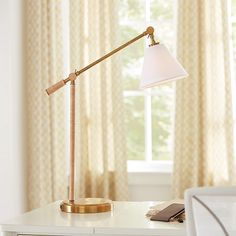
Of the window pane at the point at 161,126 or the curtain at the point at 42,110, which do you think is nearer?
the curtain at the point at 42,110

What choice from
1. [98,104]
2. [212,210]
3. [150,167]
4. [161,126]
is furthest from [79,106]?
[212,210]

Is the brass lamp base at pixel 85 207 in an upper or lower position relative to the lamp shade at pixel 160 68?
lower

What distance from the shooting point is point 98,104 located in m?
4.40

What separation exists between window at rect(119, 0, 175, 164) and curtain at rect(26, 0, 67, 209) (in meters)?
0.70

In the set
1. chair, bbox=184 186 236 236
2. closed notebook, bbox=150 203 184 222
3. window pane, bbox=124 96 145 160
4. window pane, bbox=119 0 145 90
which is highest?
window pane, bbox=119 0 145 90

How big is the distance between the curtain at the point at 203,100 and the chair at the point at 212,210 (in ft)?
8.56

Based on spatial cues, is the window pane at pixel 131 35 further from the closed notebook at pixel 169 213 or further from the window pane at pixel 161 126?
the closed notebook at pixel 169 213

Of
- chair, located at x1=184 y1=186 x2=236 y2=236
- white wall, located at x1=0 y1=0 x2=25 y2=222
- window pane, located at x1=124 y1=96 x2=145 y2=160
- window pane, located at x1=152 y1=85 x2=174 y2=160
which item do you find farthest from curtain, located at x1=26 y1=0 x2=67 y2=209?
chair, located at x1=184 y1=186 x2=236 y2=236

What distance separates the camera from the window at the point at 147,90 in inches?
183

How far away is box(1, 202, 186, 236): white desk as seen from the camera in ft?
6.89

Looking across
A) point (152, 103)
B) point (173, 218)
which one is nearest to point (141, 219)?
point (173, 218)

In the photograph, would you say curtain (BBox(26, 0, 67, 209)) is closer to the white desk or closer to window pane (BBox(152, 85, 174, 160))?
window pane (BBox(152, 85, 174, 160))

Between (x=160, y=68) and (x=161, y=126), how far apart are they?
2.52 m

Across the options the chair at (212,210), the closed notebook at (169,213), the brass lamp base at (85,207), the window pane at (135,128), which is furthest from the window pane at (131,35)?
the chair at (212,210)
